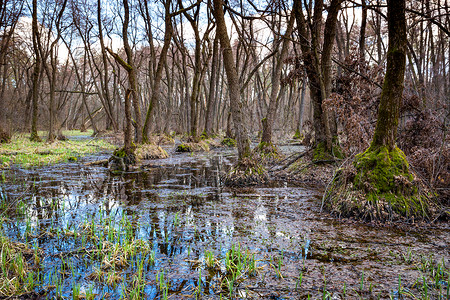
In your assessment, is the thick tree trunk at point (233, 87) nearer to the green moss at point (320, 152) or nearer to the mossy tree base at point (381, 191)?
the green moss at point (320, 152)

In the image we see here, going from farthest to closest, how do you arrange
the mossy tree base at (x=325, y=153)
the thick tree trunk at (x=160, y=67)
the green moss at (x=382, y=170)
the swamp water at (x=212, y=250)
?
1. the thick tree trunk at (x=160, y=67)
2. the mossy tree base at (x=325, y=153)
3. the green moss at (x=382, y=170)
4. the swamp water at (x=212, y=250)

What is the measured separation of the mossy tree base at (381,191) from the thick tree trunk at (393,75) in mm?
325

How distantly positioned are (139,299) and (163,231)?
1.70 metres

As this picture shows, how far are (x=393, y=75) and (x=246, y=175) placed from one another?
418 centimetres

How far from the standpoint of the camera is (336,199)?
5.01m

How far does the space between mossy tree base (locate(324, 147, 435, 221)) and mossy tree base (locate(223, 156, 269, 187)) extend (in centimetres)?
289

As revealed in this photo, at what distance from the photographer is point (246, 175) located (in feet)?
25.5

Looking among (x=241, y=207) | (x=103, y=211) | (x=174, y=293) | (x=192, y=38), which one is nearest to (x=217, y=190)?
(x=241, y=207)

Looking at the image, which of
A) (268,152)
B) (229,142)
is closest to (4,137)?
(229,142)

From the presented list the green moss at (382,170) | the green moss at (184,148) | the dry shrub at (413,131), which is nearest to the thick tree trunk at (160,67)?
the green moss at (184,148)

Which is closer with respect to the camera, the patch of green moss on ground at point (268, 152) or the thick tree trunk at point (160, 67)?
the patch of green moss on ground at point (268, 152)

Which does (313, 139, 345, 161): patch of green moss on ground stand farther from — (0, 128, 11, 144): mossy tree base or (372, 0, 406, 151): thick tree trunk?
(0, 128, 11, 144): mossy tree base

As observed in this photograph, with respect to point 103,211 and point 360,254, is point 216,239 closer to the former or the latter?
point 360,254

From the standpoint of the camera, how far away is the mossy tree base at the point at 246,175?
7680mm
